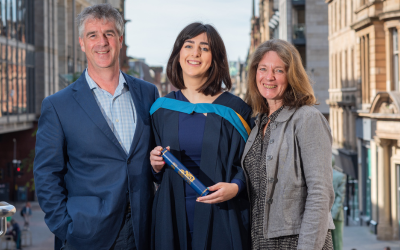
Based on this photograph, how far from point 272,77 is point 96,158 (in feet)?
5.14

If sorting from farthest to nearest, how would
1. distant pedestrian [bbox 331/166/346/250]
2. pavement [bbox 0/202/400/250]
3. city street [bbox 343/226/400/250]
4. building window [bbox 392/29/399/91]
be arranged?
building window [bbox 392/29/399/91]
pavement [bbox 0/202/400/250]
city street [bbox 343/226/400/250]
distant pedestrian [bbox 331/166/346/250]

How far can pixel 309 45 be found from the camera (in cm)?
4306

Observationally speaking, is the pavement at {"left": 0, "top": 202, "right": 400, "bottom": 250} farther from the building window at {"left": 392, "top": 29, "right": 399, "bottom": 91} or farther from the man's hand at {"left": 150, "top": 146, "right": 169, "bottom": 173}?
the man's hand at {"left": 150, "top": 146, "right": 169, "bottom": 173}

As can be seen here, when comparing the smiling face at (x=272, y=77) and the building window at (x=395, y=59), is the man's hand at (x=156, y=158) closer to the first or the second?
the smiling face at (x=272, y=77)

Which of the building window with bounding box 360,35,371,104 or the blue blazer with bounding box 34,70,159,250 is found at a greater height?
the building window with bounding box 360,35,371,104

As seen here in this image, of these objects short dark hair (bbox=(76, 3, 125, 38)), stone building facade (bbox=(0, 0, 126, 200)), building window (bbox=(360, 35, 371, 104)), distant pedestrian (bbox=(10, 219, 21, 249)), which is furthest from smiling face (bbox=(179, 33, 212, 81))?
stone building facade (bbox=(0, 0, 126, 200))

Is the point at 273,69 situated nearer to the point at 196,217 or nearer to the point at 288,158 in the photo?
the point at 288,158

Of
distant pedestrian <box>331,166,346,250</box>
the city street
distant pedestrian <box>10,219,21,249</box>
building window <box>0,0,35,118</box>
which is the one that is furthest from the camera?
building window <box>0,0,35,118</box>

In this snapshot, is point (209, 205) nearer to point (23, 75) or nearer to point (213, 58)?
point (213, 58)

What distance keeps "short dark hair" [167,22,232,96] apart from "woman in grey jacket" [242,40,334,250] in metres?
0.42

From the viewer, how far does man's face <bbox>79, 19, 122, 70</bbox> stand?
4.48 meters

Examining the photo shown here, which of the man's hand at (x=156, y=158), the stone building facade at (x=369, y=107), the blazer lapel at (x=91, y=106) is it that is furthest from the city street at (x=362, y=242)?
the blazer lapel at (x=91, y=106)

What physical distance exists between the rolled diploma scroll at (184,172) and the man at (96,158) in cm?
34

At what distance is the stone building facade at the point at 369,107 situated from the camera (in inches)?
888
